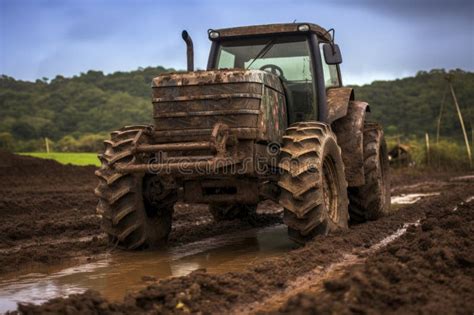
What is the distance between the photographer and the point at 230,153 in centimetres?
779

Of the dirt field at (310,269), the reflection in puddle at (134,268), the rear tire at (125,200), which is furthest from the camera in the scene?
the rear tire at (125,200)

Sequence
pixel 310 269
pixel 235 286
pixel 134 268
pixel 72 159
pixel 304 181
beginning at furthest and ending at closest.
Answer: pixel 72 159, pixel 304 181, pixel 134 268, pixel 310 269, pixel 235 286

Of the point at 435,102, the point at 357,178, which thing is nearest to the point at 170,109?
the point at 357,178

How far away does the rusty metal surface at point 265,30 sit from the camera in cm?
921

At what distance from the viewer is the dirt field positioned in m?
4.77

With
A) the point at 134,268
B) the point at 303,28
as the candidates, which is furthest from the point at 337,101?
the point at 134,268

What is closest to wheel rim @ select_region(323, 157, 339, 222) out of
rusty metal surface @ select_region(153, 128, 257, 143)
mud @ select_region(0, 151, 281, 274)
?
rusty metal surface @ select_region(153, 128, 257, 143)

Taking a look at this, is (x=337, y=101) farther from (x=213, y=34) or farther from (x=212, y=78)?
(x=212, y=78)

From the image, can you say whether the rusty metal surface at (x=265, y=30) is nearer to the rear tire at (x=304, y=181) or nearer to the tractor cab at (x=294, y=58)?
the tractor cab at (x=294, y=58)

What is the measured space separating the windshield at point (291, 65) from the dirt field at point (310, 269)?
1823 mm

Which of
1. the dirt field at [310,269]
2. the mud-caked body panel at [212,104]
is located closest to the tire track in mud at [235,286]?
the dirt field at [310,269]

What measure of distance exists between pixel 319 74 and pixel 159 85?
2384 millimetres

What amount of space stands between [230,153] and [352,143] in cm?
262

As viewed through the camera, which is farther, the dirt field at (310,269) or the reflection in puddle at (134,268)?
the reflection in puddle at (134,268)
